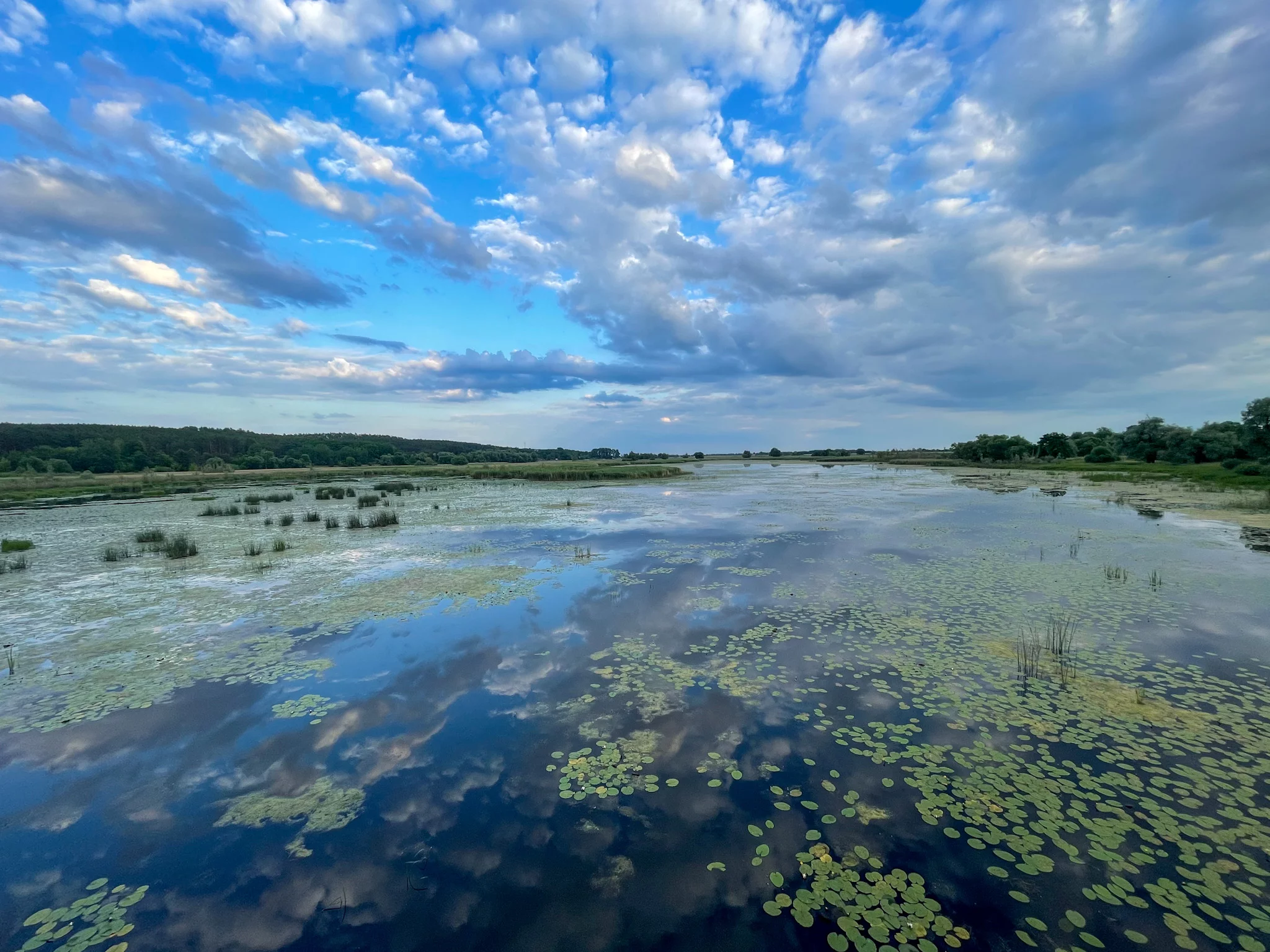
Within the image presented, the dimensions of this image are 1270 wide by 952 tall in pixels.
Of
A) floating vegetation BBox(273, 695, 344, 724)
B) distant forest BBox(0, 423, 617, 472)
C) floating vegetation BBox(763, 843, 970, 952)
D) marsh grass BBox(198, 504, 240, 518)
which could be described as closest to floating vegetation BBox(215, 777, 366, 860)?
floating vegetation BBox(273, 695, 344, 724)

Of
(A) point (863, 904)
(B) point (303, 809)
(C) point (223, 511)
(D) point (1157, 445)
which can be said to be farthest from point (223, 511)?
(D) point (1157, 445)

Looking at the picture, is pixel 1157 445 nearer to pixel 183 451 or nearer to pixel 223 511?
pixel 223 511

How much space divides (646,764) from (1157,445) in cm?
8552

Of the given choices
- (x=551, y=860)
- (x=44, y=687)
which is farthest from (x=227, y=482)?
(x=551, y=860)

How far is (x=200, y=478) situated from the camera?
60.4m

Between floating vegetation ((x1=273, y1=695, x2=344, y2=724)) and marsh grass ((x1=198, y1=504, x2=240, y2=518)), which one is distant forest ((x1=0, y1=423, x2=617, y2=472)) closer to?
marsh grass ((x1=198, y1=504, x2=240, y2=518))

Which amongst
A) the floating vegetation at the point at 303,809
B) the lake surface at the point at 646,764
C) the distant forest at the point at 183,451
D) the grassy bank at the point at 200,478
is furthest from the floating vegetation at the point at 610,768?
the distant forest at the point at 183,451

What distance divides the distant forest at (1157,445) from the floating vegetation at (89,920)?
191ft

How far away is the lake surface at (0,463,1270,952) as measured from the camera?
3.99m

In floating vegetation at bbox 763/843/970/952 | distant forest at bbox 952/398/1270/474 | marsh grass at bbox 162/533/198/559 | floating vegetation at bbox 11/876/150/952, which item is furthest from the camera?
distant forest at bbox 952/398/1270/474

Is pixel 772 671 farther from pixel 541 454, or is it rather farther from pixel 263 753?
pixel 541 454

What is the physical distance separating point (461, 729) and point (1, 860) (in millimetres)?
4067

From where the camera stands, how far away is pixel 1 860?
469cm

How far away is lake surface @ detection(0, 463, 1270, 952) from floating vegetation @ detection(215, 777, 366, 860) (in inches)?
1.3
